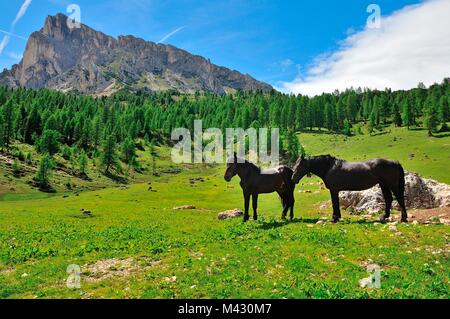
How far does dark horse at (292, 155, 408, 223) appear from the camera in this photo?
2023 centimetres

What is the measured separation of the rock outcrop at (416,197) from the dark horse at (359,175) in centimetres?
919

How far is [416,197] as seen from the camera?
99.6ft

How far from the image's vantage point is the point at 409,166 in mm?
92750

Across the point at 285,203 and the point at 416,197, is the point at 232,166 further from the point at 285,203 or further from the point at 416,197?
the point at 416,197

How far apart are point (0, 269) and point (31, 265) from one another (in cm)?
136

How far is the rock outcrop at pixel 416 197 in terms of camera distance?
29516 mm

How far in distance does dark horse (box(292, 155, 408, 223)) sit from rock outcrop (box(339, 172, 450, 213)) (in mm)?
9194

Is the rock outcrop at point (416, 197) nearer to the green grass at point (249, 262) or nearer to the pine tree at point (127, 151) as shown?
the green grass at point (249, 262)

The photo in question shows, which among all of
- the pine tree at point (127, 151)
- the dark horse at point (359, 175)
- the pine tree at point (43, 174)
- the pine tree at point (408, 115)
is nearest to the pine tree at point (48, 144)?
the pine tree at point (127, 151)

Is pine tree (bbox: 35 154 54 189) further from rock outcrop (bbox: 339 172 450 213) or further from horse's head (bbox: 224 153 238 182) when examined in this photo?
rock outcrop (bbox: 339 172 450 213)

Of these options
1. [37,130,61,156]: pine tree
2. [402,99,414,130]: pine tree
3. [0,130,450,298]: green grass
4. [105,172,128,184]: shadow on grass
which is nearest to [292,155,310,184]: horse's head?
[0,130,450,298]: green grass

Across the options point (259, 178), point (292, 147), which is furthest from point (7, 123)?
point (259, 178)

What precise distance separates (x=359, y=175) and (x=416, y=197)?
44.6ft
